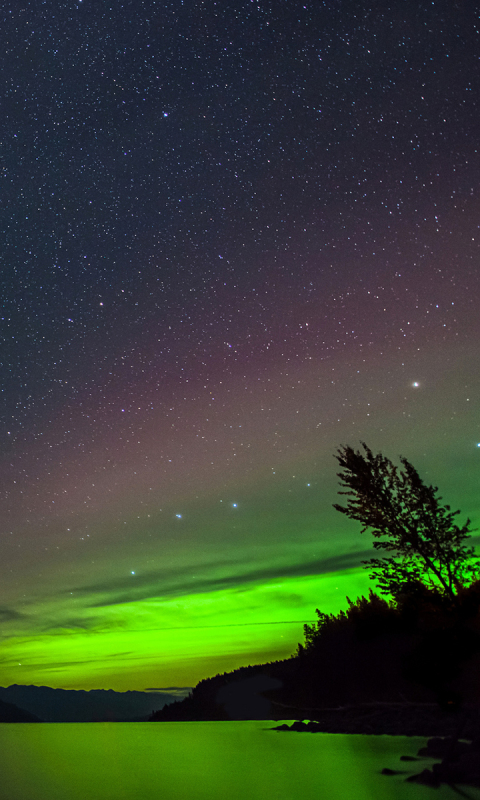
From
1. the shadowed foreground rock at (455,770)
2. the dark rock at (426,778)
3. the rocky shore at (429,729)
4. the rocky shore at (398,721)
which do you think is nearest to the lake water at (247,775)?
the dark rock at (426,778)

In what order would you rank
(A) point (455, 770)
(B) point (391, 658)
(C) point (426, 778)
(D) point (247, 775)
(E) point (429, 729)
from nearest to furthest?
(A) point (455, 770) < (C) point (426, 778) < (D) point (247, 775) < (E) point (429, 729) < (B) point (391, 658)

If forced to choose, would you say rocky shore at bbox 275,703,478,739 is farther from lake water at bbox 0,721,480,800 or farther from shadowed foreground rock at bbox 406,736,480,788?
shadowed foreground rock at bbox 406,736,480,788

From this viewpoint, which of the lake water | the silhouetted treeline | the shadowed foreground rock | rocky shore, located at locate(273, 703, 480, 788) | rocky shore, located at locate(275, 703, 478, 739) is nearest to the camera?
the shadowed foreground rock

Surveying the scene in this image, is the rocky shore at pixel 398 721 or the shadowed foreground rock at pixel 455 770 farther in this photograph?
the rocky shore at pixel 398 721

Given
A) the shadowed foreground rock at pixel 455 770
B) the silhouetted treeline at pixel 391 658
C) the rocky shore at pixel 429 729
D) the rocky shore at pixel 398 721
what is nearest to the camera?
the shadowed foreground rock at pixel 455 770

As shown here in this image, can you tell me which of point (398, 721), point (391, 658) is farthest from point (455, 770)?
point (391, 658)

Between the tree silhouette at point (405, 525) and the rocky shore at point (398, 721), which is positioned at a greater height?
the tree silhouette at point (405, 525)

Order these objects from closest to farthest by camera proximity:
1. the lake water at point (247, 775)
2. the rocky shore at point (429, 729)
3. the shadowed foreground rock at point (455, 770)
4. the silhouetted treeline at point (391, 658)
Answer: the shadowed foreground rock at point (455, 770) < the rocky shore at point (429, 729) < the lake water at point (247, 775) < the silhouetted treeline at point (391, 658)

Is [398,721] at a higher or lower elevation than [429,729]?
lower

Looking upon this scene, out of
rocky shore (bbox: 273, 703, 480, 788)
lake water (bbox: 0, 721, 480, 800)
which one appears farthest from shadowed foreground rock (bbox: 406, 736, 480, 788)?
A: lake water (bbox: 0, 721, 480, 800)

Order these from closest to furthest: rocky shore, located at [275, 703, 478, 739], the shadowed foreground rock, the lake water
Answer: the shadowed foreground rock < the lake water < rocky shore, located at [275, 703, 478, 739]

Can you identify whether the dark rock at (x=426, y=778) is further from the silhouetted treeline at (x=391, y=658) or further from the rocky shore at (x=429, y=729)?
the silhouetted treeline at (x=391, y=658)

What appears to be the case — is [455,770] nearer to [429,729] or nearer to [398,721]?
[429,729]

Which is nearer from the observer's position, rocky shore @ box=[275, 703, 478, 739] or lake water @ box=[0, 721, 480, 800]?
lake water @ box=[0, 721, 480, 800]
